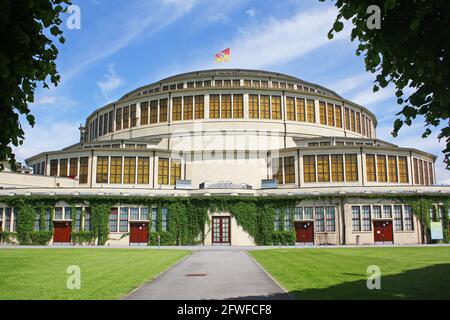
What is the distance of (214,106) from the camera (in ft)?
225

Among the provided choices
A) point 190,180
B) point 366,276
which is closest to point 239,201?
point 190,180

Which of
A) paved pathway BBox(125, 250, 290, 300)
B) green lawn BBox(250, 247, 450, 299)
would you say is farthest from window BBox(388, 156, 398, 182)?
paved pathway BBox(125, 250, 290, 300)

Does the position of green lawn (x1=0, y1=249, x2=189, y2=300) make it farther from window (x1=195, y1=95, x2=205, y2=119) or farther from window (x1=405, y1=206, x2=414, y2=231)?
window (x1=195, y1=95, x2=205, y2=119)

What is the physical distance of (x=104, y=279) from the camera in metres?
17.6

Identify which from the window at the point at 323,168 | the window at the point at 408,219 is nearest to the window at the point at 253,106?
the window at the point at 323,168

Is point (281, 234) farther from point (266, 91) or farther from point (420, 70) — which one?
point (420, 70)

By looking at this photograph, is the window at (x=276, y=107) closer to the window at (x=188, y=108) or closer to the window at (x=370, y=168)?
the window at (x=188, y=108)

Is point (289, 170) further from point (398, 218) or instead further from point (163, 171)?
point (163, 171)

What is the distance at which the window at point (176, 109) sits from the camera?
69.1 meters

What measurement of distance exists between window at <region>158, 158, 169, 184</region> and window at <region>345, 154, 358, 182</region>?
24.1m

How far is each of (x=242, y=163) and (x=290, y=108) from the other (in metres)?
13.5

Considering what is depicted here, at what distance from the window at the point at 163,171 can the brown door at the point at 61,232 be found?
44.2 feet

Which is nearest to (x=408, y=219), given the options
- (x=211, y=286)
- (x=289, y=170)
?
(x=289, y=170)
